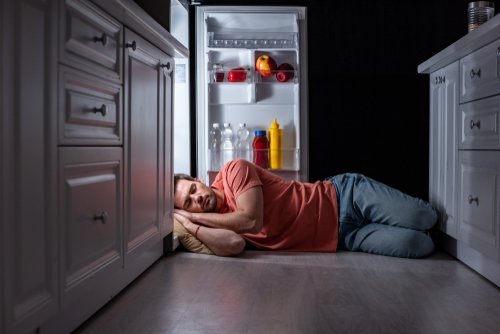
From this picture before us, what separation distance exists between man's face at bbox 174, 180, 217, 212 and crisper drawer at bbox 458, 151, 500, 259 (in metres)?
1.20

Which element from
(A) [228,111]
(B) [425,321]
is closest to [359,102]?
(A) [228,111]

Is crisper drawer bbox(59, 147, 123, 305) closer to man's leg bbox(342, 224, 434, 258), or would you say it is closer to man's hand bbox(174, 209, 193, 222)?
man's hand bbox(174, 209, 193, 222)

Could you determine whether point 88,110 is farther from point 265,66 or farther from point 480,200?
point 265,66

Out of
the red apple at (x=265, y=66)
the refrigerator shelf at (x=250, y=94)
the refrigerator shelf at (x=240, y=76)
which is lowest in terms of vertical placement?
the refrigerator shelf at (x=250, y=94)

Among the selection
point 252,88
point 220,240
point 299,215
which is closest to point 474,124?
point 299,215

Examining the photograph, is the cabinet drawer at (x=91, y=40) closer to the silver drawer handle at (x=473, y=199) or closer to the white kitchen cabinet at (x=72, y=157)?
the white kitchen cabinet at (x=72, y=157)

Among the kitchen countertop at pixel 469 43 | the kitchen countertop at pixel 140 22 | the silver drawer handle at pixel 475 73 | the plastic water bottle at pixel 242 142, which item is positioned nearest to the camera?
the kitchen countertop at pixel 140 22

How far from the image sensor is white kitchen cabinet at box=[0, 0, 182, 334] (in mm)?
1145

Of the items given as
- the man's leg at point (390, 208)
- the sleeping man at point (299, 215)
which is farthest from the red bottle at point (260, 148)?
the man's leg at point (390, 208)

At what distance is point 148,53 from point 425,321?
1397 mm

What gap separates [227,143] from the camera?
361 cm

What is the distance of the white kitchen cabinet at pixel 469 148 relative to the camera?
6.98 ft

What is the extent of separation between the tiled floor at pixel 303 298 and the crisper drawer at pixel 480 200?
162mm

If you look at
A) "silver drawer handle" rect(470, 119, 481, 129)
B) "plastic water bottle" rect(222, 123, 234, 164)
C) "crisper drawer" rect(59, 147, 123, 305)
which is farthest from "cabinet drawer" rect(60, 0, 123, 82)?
"plastic water bottle" rect(222, 123, 234, 164)
